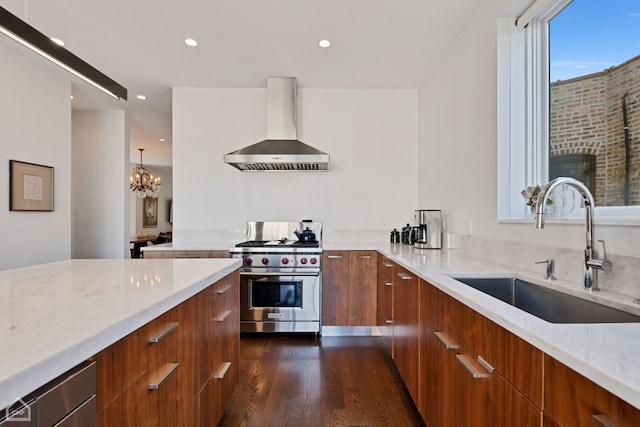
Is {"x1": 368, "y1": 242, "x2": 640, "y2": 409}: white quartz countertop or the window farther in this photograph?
the window

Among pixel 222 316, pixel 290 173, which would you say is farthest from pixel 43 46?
pixel 290 173

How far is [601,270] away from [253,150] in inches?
112

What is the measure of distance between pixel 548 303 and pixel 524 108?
4.01 ft

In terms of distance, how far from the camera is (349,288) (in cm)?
308

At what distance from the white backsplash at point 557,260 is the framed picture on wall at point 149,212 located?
30.8 feet

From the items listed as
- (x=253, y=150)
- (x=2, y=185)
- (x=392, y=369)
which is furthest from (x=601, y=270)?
(x=2, y=185)

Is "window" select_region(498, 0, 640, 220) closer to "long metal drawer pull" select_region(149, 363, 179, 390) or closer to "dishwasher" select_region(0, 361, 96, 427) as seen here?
"long metal drawer pull" select_region(149, 363, 179, 390)

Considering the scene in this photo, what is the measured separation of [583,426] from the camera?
0.61 metres

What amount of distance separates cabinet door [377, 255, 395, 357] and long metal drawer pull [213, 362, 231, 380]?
1268mm

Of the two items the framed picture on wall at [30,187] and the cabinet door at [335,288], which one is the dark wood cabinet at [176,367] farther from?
the framed picture on wall at [30,187]

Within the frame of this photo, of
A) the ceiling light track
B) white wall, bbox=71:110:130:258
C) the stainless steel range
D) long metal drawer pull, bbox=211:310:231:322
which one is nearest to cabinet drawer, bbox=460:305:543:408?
long metal drawer pull, bbox=211:310:231:322

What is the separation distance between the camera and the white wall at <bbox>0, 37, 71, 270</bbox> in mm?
2953

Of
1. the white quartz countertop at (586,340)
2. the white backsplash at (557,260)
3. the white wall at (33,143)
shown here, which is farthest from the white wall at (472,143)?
the white wall at (33,143)

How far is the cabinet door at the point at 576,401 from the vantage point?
538mm
